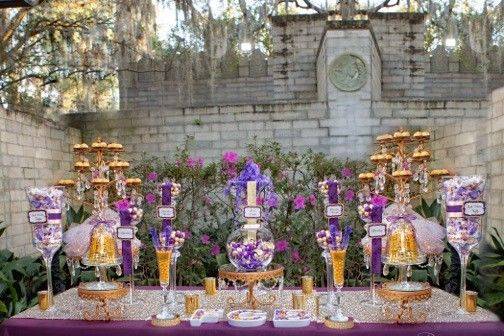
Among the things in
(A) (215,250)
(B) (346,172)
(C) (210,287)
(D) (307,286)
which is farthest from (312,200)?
(C) (210,287)

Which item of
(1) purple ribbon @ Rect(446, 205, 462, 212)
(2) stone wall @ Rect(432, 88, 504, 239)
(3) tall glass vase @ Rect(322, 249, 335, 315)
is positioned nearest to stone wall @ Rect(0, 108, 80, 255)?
(3) tall glass vase @ Rect(322, 249, 335, 315)

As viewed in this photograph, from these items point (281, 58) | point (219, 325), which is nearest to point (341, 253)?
point (219, 325)

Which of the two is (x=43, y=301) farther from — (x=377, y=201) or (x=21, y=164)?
(x=21, y=164)

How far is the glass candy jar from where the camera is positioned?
9.48 ft

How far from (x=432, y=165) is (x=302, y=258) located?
2.14 meters

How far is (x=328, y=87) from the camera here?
748 centimetres

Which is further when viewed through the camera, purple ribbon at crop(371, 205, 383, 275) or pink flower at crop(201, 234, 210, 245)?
pink flower at crop(201, 234, 210, 245)

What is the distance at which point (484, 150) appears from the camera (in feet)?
16.3

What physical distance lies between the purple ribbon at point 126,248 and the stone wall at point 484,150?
2.86m

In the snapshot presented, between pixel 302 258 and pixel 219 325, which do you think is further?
pixel 302 258

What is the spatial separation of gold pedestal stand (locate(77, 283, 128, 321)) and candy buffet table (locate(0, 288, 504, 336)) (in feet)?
0.16

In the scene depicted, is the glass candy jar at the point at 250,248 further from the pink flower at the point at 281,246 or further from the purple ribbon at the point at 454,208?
the pink flower at the point at 281,246

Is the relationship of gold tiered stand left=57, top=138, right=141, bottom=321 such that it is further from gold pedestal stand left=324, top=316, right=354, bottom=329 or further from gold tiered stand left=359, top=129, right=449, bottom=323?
gold tiered stand left=359, top=129, right=449, bottom=323

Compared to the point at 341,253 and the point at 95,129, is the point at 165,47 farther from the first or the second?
the point at 341,253
